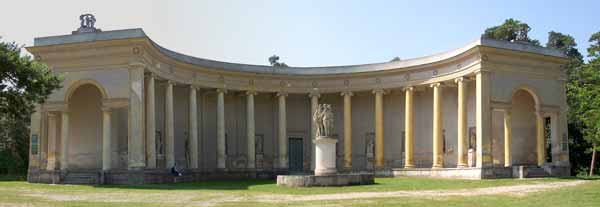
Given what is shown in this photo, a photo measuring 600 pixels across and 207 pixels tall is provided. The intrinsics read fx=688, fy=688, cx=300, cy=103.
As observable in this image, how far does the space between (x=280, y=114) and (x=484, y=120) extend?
1597cm

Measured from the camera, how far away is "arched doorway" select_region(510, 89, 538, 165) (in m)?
43.5

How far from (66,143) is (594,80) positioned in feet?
94.5

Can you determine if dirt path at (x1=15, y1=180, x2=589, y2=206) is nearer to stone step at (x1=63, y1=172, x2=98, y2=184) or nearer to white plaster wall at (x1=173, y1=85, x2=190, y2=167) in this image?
stone step at (x1=63, y1=172, x2=98, y2=184)

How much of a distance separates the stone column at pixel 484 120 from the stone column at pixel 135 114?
62.4ft

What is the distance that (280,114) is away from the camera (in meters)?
50.1

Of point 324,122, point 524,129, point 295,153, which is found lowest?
point 295,153

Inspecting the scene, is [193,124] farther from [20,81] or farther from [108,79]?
[20,81]

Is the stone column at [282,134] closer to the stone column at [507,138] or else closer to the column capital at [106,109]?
the column capital at [106,109]

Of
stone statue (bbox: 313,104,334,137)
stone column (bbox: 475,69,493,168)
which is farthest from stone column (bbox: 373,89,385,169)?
stone statue (bbox: 313,104,334,137)

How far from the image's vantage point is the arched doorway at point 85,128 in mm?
39938

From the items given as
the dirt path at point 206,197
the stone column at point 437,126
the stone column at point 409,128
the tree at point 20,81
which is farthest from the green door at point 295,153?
the dirt path at point 206,197

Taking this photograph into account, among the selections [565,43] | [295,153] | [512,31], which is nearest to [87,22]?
[295,153]

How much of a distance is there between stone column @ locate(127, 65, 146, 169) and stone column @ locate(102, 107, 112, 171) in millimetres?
1269

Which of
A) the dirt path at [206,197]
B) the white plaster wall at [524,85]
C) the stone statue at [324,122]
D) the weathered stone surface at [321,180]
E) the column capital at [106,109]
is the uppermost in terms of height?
the white plaster wall at [524,85]
